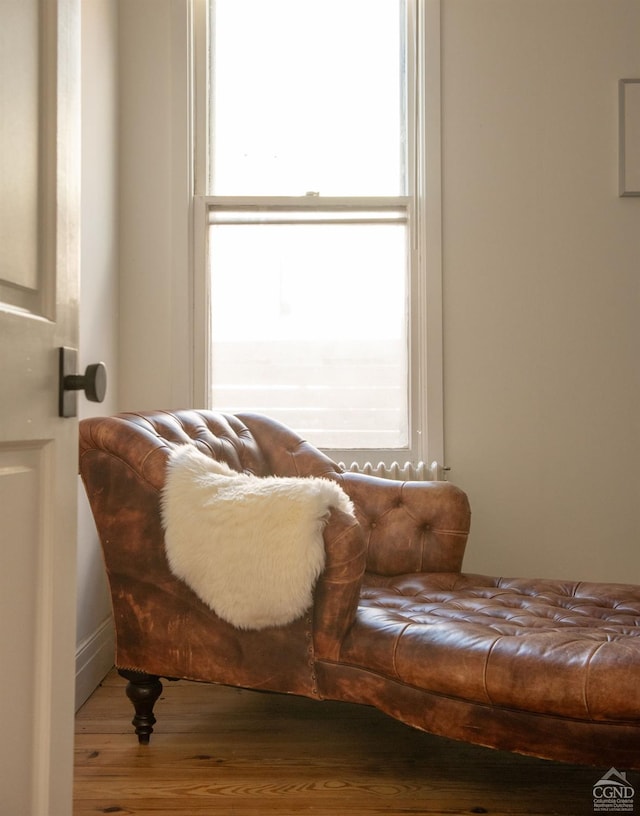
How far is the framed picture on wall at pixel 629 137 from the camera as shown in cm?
291

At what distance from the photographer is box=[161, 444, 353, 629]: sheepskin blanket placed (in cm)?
166

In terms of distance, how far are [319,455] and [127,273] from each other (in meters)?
1.15

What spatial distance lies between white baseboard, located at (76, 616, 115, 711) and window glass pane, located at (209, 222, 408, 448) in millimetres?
994

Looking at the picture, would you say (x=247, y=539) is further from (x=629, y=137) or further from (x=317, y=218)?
(x=629, y=137)

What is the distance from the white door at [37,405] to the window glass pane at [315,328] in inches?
77.3

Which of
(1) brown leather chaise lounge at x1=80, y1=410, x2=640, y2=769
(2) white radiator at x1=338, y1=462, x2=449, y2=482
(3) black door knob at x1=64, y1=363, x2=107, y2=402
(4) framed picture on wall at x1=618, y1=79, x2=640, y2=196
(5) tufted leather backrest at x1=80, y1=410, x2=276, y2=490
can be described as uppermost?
(4) framed picture on wall at x1=618, y1=79, x2=640, y2=196

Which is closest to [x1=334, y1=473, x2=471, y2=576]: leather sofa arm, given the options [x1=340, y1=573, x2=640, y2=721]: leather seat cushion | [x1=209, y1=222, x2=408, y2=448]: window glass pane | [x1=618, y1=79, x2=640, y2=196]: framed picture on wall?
[x1=340, y1=573, x2=640, y2=721]: leather seat cushion

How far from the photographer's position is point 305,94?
3.07 metres

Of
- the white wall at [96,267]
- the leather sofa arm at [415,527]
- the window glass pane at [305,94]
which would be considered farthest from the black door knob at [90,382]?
the window glass pane at [305,94]

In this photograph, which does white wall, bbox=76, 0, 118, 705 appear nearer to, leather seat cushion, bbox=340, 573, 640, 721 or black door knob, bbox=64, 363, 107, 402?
leather seat cushion, bbox=340, 573, 640, 721

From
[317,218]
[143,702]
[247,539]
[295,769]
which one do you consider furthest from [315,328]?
[295,769]

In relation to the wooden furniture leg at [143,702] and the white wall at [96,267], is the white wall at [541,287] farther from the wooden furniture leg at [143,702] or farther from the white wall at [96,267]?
the wooden furniture leg at [143,702]

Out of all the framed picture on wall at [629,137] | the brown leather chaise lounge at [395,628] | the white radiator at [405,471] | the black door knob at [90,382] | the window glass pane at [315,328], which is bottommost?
the brown leather chaise lounge at [395,628]

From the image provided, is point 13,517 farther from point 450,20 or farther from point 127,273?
point 450,20
